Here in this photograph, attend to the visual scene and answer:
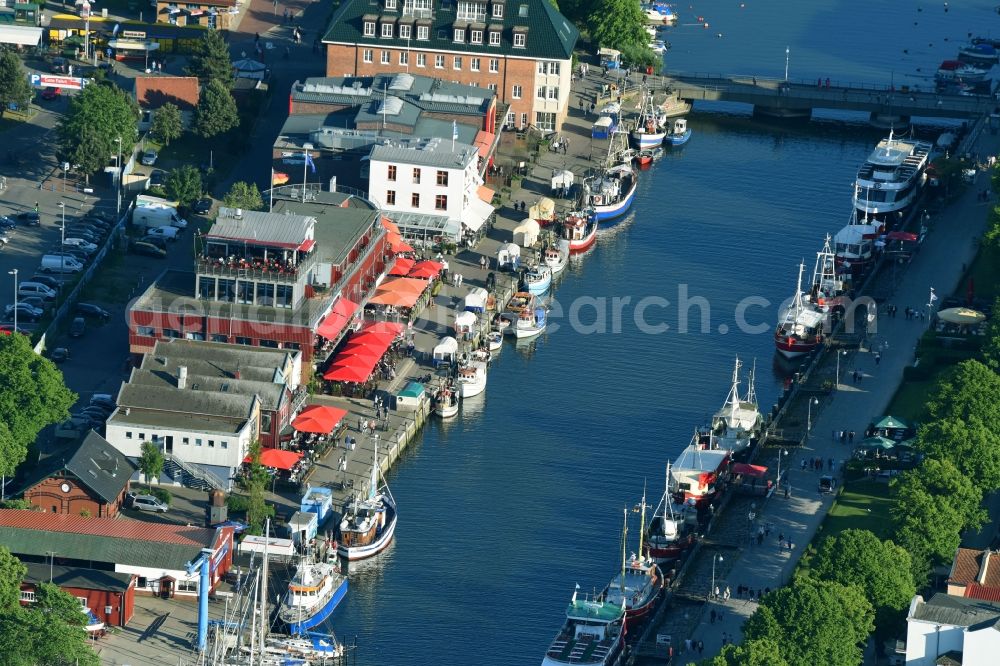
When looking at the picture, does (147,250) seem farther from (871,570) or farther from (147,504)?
(871,570)

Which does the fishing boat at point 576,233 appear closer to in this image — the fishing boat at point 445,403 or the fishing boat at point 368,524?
the fishing boat at point 445,403

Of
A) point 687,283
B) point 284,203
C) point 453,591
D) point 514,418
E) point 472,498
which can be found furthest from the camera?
point 687,283

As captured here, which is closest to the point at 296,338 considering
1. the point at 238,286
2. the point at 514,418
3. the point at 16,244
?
the point at 238,286

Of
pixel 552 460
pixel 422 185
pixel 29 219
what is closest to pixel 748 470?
pixel 552 460

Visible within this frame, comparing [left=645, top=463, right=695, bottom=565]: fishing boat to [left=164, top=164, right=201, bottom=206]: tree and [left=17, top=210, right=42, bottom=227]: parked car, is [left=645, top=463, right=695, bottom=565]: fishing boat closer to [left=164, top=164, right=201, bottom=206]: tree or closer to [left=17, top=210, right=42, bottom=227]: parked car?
[left=164, top=164, right=201, bottom=206]: tree

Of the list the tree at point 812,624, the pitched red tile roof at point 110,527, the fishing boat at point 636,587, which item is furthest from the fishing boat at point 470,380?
the tree at point 812,624

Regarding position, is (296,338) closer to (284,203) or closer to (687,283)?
(284,203)
